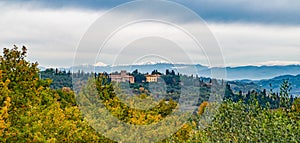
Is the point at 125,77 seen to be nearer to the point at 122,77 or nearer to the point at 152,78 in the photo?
the point at 122,77

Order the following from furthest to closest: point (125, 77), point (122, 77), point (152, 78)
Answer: point (152, 78), point (122, 77), point (125, 77)

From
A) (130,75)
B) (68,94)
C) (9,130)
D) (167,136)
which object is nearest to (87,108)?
(130,75)

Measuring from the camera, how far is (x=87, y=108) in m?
27.1

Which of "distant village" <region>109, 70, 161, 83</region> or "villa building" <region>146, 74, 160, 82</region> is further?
"villa building" <region>146, 74, 160, 82</region>

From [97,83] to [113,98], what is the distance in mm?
1947

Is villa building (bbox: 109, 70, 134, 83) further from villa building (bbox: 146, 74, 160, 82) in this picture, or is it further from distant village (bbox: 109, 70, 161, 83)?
villa building (bbox: 146, 74, 160, 82)

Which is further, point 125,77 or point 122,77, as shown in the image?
point 122,77

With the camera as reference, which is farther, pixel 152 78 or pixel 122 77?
pixel 152 78

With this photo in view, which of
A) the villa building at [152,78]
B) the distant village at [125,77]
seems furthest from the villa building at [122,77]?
the villa building at [152,78]

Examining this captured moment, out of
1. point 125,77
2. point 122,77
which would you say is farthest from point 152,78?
point 125,77

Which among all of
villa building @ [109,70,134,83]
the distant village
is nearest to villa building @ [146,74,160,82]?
the distant village

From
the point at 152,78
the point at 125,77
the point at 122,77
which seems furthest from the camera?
the point at 152,78

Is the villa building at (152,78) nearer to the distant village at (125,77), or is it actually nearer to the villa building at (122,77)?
the distant village at (125,77)

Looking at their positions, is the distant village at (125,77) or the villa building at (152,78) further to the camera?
the villa building at (152,78)
